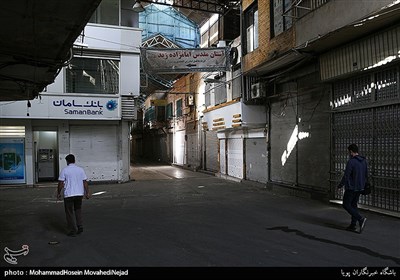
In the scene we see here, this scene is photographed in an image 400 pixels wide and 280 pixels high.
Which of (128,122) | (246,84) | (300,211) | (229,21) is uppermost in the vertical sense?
(229,21)

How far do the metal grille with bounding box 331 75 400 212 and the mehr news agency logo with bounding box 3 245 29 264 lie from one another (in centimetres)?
837

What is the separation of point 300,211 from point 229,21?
439 inches

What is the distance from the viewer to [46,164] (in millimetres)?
17516

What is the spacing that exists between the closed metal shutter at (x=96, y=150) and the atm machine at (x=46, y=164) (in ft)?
4.33

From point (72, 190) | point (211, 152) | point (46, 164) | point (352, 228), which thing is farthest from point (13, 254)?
point (211, 152)

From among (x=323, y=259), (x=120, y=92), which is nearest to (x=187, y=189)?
(x=120, y=92)

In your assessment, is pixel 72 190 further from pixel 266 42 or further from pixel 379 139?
pixel 266 42

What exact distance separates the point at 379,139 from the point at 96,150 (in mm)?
13089

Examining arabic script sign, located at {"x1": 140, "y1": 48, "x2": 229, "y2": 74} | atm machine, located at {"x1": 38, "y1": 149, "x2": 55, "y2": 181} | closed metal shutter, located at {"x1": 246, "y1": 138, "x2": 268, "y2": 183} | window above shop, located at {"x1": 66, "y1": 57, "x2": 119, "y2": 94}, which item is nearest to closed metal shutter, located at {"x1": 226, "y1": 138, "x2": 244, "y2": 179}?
closed metal shutter, located at {"x1": 246, "y1": 138, "x2": 268, "y2": 183}

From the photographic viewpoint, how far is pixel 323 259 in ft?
18.7

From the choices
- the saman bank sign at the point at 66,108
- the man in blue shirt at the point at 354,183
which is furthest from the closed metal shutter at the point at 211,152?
the man in blue shirt at the point at 354,183

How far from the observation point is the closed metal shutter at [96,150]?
57.1ft

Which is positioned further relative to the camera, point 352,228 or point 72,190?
point 352,228
